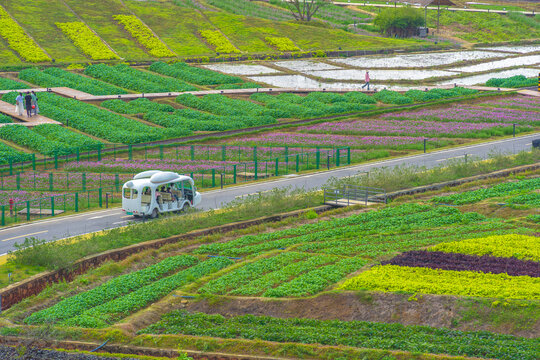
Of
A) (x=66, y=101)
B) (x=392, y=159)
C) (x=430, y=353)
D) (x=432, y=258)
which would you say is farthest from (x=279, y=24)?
(x=430, y=353)

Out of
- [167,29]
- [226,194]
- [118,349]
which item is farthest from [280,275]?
[167,29]

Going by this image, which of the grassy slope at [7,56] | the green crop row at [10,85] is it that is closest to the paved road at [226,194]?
the green crop row at [10,85]

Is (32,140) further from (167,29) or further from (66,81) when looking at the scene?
(167,29)

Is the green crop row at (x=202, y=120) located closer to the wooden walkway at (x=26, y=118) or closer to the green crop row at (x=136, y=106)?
the green crop row at (x=136, y=106)

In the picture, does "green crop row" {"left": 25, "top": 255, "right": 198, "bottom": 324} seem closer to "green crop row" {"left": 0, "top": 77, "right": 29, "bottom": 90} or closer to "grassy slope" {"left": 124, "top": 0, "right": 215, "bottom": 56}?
"green crop row" {"left": 0, "top": 77, "right": 29, "bottom": 90}

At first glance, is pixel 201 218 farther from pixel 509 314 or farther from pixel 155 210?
pixel 509 314

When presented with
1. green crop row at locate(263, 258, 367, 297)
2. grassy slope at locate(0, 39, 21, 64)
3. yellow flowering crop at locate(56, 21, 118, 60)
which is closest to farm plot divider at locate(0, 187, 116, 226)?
green crop row at locate(263, 258, 367, 297)
